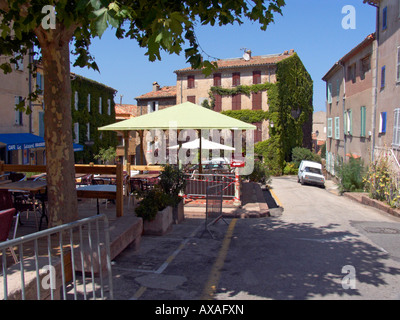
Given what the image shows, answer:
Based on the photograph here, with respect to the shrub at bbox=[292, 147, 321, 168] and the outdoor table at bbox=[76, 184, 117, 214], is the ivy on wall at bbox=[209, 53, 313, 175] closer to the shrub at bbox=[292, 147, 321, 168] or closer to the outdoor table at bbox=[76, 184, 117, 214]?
the shrub at bbox=[292, 147, 321, 168]

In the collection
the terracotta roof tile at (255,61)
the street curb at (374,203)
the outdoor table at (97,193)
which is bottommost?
the street curb at (374,203)

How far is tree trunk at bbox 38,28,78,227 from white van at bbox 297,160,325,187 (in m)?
24.5

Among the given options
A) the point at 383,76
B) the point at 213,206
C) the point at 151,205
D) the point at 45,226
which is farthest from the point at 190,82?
the point at 45,226

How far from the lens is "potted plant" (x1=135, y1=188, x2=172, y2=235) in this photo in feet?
25.5

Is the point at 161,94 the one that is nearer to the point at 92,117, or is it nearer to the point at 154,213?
the point at 92,117

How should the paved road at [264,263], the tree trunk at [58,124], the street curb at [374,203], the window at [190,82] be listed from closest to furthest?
the paved road at [264,263], the tree trunk at [58,124], the street curb at [374,203], the window at [190,82]

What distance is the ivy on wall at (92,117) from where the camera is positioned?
34.5m

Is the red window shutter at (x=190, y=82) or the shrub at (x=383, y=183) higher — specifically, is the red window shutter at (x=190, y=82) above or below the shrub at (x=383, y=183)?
above

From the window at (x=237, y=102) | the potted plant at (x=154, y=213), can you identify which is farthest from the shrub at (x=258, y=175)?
the window at (x=237, y=102)

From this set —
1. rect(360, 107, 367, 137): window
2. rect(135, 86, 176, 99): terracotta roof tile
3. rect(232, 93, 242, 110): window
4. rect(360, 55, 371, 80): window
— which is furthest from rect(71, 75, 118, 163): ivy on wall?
rect(360, 107, 367, 137): window

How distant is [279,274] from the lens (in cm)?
574

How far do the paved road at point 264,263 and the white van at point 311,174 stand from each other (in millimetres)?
18791

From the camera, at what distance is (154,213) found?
7.85 m

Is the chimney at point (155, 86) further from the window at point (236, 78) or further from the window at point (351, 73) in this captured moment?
the window at point (351, 73)
